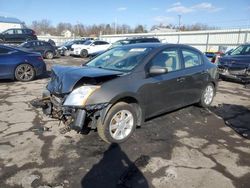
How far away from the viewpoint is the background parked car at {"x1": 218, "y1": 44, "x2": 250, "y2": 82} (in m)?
10.4

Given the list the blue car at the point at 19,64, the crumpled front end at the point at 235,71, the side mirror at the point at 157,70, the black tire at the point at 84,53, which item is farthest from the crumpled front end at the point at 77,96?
the black tire at the point at 84,53

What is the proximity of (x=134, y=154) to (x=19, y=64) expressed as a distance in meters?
7.19

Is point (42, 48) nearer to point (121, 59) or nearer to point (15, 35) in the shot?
point (15, 35)

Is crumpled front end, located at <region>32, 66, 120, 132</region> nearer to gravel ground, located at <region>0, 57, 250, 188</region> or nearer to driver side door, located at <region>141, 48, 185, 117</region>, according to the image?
gravel ground, located at <region>0, 57, 250, 188</region>

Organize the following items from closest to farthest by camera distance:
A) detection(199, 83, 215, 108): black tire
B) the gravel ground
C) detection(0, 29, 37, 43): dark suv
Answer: the gravel ground
detection(199, 83, 215, 108): black tire
detection(0, 29, 37, 43): dark suv

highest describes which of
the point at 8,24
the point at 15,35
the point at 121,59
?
the point at 8,24

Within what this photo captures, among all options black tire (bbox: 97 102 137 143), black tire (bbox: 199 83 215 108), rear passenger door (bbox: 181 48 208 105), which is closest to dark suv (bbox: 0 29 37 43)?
black tire (bbox: 199 83 215 108)

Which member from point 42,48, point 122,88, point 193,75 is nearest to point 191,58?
point 193,75

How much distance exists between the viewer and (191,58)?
20.0ft

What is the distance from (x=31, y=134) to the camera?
15.8ft

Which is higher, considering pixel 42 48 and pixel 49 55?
pixel 42 48

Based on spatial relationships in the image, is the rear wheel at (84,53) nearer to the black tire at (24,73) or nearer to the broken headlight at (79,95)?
the black tire at (24,73)

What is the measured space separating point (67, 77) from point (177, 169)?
7.48 ft

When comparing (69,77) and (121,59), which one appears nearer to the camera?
(69,77)
